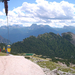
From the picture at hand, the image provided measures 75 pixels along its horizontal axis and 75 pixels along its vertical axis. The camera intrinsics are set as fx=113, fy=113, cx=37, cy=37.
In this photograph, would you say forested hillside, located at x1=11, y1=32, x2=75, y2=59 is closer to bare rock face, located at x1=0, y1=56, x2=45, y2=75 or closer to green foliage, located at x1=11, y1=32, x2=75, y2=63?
green foliage, located at x1=11, y1=32, x2=75, y2=63

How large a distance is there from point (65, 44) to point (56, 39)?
13.7 m

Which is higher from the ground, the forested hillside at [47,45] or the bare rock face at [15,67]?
the bare rock face at [15,67]

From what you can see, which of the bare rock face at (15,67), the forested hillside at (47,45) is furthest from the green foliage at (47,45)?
the bare rock face at (15,67)

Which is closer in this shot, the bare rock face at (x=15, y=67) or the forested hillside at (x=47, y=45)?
the bare rock face at (x=15, y=67)

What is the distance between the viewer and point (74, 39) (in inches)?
6417

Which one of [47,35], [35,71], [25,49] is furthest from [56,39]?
[35,71]

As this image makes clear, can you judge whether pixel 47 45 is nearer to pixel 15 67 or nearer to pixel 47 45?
pixel 47 45

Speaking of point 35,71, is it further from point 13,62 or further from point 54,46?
point 54,46

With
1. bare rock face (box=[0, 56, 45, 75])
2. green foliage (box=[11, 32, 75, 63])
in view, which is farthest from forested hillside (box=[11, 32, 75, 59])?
bare rock face (box=[0, 56, 45, 75])

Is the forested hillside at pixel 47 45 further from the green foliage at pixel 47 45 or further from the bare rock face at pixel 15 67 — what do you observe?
the bare rock face at pixel 15 67

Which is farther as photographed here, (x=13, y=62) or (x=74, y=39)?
(x=74, y=39)

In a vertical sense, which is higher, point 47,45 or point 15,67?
point 15,67

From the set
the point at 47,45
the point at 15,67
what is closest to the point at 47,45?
the point at 47,45

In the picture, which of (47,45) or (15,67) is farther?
(47,45)
